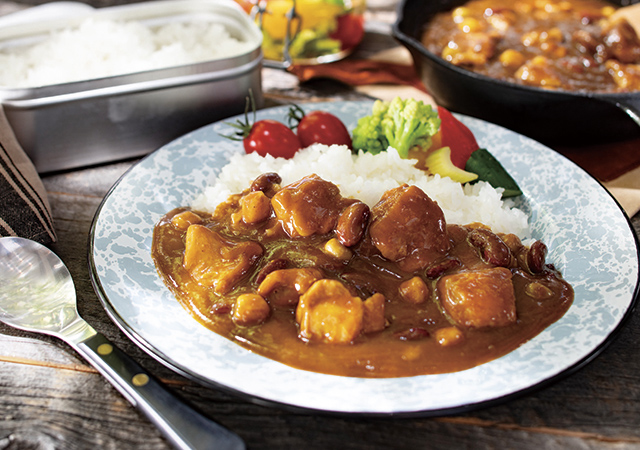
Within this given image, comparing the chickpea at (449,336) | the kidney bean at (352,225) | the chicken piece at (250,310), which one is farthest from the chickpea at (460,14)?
the chicken piece at (250,310)

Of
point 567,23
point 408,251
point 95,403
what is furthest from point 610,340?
point 567,23

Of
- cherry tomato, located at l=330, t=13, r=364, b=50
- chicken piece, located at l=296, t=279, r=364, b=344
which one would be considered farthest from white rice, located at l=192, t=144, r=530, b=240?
cherry tomato, located at l=330, t=13, r=364, b=50

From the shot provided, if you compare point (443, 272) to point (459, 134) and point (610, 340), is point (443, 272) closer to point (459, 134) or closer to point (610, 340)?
point (610, 340)

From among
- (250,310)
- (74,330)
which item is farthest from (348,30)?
(74,330)

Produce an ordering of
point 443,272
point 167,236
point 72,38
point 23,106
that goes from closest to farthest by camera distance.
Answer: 1. point 443,272
2. point 167,236
3. point 23,106
4. point 72,38

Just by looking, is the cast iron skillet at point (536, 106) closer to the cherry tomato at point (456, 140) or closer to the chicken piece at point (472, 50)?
the cherry tomato at point (456, 140)
